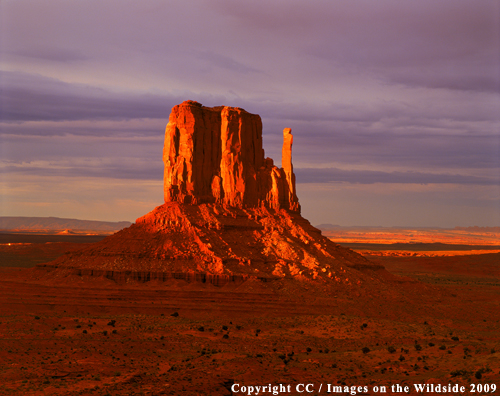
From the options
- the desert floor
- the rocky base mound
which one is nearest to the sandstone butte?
the rocky base mound

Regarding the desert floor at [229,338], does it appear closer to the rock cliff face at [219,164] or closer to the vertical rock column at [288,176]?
the rock cliff face at [219,164]

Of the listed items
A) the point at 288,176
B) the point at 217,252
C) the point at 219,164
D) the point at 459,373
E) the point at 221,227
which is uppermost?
the point at 219,164

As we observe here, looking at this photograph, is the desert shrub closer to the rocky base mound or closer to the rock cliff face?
the rocky base mound

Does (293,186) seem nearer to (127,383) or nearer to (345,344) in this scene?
(345,344)

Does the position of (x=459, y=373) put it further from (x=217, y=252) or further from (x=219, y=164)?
(x=219, y=164)

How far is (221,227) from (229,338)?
24442mm

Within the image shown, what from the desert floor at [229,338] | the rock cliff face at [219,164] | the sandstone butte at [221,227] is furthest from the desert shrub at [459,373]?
the rock cliff face at [219,164]

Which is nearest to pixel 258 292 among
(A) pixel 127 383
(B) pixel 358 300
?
(B) pixel 358 300

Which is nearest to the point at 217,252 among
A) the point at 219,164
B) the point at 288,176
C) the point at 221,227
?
the point at 221,227

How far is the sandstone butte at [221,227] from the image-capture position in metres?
72.1

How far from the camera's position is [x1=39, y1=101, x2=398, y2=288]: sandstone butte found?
72.1 m

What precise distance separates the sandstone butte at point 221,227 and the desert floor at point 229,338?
8.38ft

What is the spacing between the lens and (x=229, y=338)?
54.8m

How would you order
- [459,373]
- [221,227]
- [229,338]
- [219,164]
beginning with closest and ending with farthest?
[459,373], [229,338], [221,227], [219,164]
